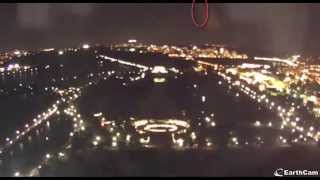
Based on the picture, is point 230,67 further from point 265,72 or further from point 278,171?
point 278,171

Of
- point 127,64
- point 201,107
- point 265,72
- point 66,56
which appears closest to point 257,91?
point 265,72

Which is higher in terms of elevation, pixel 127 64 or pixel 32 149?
pixel 127 64

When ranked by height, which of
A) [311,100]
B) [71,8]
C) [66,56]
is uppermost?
[71,8]

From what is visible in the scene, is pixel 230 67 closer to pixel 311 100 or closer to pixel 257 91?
pixel 257 91

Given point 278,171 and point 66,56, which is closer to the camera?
point 278,171

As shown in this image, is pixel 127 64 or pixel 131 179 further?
pixel 127 64

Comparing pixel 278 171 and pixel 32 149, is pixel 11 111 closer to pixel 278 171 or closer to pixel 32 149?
pixel 32 149

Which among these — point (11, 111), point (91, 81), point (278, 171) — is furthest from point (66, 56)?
point (278, 171)

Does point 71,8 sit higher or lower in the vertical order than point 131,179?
higher

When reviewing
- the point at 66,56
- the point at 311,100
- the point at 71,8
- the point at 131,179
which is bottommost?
the point at 131,179
